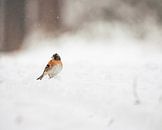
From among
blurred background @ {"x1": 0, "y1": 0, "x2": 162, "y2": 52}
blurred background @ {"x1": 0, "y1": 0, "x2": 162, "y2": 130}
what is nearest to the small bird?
blurred background @ {"x1": 0, "y1": 0, "x2": 162, "y2": 130}

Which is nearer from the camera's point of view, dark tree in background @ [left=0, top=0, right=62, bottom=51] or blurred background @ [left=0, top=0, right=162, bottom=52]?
dark tree in background @ [left=0, top=0, right=62, bottom=51]

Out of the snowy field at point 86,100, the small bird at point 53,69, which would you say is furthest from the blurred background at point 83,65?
the small bird at point 53,69

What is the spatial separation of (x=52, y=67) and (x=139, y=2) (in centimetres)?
1072

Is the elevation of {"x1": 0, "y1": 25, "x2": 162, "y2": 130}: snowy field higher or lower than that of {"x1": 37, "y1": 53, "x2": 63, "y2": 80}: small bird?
lower

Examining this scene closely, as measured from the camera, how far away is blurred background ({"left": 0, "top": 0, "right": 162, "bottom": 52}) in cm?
1970

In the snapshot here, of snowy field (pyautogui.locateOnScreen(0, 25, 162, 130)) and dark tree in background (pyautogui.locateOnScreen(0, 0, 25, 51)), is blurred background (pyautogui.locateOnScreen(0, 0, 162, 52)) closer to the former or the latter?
dark tree in background (pyautogui.locateOnScreen(0, 0, 25, 51))

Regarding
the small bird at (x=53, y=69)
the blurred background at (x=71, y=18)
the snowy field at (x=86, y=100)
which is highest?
the blurred background at (x=71, y=18)

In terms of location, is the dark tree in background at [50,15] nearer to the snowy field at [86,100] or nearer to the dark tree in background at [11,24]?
the dark tree in background at [11,24]

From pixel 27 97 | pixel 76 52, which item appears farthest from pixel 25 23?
pixel 27 97

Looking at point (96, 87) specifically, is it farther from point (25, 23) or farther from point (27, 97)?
point (25, 23)

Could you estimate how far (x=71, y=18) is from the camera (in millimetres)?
20422

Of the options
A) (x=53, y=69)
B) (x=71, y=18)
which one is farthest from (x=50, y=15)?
(x=53, y=69)

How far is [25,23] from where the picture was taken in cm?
2011

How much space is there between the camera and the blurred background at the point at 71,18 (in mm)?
19703
